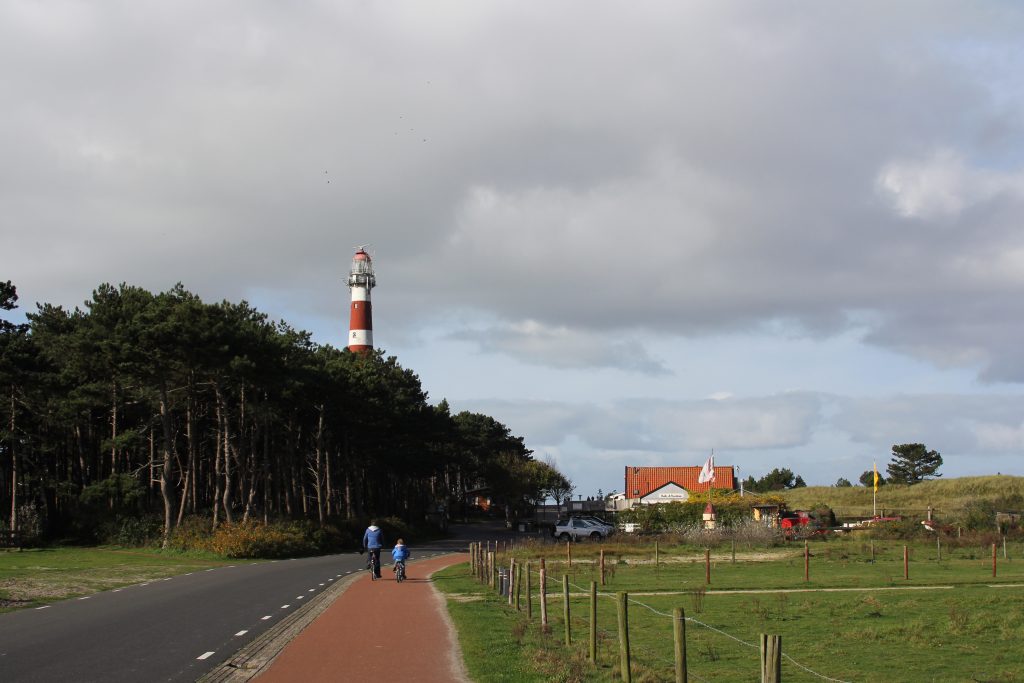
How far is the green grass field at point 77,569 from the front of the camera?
2482cm

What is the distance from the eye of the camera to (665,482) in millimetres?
104000

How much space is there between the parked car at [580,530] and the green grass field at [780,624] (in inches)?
1011

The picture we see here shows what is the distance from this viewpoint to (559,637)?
55.3 feet

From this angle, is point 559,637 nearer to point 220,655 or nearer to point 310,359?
point 220,655

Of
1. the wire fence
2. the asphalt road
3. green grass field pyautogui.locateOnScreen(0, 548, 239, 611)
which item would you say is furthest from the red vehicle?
the asphalt road

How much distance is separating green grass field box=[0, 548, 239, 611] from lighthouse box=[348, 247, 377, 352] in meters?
37.5

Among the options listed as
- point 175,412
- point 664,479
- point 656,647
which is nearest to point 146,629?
point 656,647

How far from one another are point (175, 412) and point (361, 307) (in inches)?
1006

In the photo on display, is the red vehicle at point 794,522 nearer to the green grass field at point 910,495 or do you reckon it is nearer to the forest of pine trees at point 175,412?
the green grass field at point 910,495

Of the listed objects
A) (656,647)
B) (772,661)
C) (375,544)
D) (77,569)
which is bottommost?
(77,569)

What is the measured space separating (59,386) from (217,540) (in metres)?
13.9

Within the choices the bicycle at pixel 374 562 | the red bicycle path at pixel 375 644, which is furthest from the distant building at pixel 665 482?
the red bicycle path at pixel 375 644

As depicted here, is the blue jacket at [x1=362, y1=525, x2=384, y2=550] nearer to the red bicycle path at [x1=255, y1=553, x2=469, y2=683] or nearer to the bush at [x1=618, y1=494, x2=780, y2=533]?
the red bicycle path at [x1=255, y1=553, x2=469, y2=683]

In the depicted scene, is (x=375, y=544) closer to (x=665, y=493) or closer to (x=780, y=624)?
(x=780, y=624)
